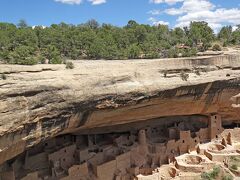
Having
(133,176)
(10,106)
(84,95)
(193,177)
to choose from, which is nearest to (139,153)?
(133,176)

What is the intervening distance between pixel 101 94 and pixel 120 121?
2.96 meters

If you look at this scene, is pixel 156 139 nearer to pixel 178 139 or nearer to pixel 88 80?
pixel 178 139

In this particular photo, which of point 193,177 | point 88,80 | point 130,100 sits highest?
point 88,80

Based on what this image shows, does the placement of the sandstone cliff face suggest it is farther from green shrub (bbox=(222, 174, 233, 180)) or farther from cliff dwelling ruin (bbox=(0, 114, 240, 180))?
green shrub (bbox=(222, 174, 233, 180))

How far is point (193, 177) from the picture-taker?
15.4m

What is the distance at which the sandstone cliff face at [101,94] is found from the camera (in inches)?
401

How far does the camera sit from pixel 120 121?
14688 mm

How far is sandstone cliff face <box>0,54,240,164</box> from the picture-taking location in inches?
401

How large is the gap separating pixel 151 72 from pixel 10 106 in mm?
5610

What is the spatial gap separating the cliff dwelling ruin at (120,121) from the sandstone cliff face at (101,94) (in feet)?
0.11

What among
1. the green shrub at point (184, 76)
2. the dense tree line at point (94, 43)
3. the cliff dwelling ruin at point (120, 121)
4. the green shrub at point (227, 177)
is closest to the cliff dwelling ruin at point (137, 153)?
the cliff dwelling ruin at point (120, 121)

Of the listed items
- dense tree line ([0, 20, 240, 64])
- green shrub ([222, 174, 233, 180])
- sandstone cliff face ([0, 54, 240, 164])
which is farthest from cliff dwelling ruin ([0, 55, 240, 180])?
dense tree line ([0, 20, 240, 64])

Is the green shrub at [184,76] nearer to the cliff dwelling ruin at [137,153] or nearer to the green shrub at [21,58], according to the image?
the cliff dwelling ruin at [137,153]

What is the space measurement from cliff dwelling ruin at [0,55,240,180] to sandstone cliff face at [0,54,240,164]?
0.11 ft
